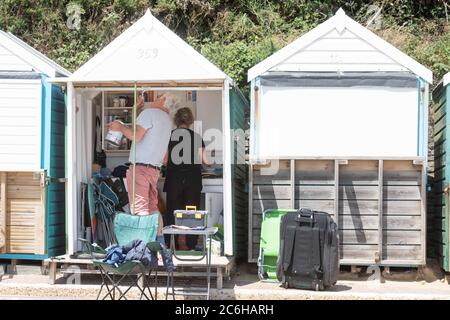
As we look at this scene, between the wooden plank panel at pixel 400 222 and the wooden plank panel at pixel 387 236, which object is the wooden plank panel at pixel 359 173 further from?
the wooden plank panel at pixel 387 236

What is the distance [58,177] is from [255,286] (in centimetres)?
271

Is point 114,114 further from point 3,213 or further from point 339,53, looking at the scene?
point 339,53

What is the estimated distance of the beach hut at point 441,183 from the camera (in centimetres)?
817

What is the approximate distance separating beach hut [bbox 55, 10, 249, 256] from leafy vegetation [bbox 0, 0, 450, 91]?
4271 mm

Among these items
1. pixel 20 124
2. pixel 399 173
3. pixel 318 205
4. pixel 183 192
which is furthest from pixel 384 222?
pixel 20 124

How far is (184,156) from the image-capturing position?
29.8 feet

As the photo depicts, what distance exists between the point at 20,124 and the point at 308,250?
3582mm

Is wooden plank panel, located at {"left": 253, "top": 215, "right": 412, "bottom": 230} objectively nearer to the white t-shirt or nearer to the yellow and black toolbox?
the yellow and black toolbox

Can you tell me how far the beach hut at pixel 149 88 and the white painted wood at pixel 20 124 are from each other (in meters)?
0.46

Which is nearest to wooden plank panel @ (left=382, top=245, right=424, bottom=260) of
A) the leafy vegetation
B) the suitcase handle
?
the suitcase handle

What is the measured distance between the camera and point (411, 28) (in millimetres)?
13250

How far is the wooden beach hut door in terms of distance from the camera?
8.34 meters

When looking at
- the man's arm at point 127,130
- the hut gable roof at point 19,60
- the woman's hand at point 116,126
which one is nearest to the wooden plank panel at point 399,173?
the man's arm at point 127,130
